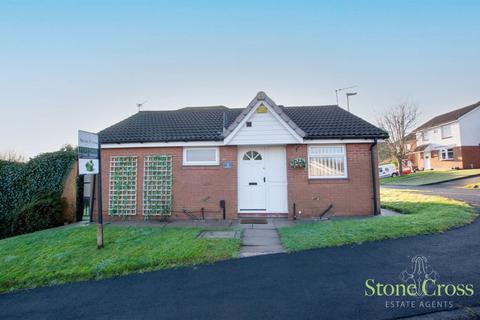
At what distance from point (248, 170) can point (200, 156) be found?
2.11 meters

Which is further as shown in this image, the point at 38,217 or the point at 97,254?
the point at 38,217

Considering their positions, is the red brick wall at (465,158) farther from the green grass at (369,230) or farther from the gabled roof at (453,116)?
the green grass at (369,230)

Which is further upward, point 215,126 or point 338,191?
point 215,126

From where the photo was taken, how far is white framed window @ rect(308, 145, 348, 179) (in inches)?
383

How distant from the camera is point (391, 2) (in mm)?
9750

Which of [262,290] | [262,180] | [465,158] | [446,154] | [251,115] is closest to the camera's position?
[262,290]

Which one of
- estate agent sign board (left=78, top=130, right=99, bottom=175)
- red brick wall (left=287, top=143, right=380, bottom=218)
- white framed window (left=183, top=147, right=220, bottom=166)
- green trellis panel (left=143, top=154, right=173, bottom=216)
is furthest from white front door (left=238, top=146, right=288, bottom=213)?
estate agent sign board (left=78, top=130, right=99, bottom=175)

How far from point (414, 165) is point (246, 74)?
40.8 m

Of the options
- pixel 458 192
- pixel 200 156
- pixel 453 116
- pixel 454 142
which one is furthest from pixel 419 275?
pixel 453 116

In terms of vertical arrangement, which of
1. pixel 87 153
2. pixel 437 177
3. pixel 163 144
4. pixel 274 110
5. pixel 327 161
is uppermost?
pixel 274 110

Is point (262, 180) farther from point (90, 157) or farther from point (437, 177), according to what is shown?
point (437, 177)

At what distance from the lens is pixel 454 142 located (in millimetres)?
32062

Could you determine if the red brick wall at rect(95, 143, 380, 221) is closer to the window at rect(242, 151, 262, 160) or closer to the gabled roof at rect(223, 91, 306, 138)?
the window at rect(242, 151, 262, 160)

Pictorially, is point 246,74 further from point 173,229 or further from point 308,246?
point 308,246
